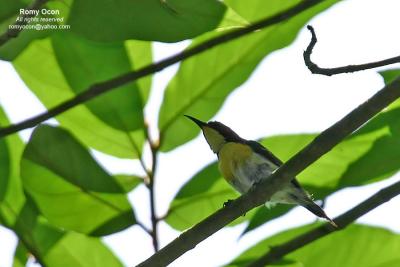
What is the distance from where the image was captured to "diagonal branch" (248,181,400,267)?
97.3 inches

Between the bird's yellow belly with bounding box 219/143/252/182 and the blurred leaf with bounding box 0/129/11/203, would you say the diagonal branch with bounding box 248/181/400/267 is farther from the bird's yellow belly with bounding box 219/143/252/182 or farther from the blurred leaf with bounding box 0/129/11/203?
the bird's yellow belly with bounding box 219/143/252/182

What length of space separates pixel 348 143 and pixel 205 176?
0.45 meters

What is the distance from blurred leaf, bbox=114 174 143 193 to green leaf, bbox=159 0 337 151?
12 centimetres

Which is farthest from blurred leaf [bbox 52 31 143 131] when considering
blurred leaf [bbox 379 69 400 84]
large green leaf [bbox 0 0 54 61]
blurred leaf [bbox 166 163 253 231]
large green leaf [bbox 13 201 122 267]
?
blurred leaf [bbox 379 69 400 84]

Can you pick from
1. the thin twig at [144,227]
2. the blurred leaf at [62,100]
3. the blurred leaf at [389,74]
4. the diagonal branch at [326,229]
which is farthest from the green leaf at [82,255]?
the blurred leaf at [389,74]

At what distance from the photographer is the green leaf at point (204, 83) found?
261 cm

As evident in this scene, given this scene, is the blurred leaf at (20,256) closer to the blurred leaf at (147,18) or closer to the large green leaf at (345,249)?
the large green leaf at (345,249)

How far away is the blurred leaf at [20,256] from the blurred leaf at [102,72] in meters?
0.45

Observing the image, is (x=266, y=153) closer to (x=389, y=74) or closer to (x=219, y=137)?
(x=389, y=74)

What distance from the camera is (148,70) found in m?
2.38

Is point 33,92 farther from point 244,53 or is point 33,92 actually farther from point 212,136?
point 212,136

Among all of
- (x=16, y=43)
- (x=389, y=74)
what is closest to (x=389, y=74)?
(x=389, y=74)

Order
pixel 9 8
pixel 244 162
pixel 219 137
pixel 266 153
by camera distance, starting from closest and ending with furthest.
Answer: pixel 9 8 < pixel 266 153 < pixel 244 162 < pixel 219 137

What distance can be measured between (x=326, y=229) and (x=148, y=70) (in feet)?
2.31
